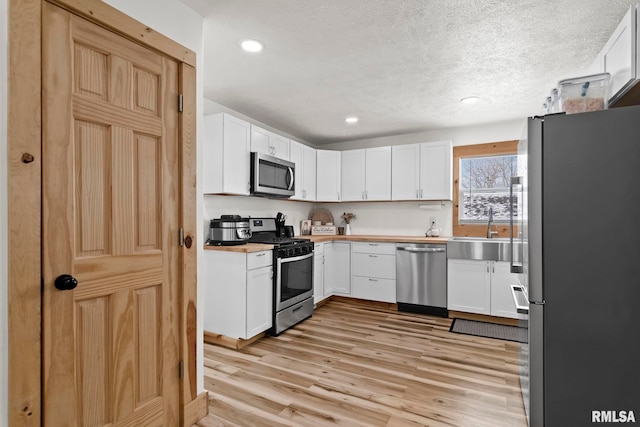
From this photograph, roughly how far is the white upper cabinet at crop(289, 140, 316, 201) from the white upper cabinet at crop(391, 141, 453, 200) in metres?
1.16

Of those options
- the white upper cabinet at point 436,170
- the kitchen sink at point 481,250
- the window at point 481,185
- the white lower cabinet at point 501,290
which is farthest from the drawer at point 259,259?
the window at point 481,185

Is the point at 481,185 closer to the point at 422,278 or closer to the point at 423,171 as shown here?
the point at 423,171

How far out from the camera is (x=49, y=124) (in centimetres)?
135

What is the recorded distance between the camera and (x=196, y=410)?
1.99 metres

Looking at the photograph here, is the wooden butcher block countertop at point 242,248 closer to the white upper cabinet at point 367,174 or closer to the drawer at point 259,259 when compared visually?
the drawer at point 259,259

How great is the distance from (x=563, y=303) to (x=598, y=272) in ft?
0.73

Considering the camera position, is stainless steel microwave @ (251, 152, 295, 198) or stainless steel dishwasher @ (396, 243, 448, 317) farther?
stainless steel dishwasher @ (396, 243, 448, 317)

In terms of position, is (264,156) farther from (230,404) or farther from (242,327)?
(230,404)

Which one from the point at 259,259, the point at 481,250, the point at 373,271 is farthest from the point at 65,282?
the point at 481,250

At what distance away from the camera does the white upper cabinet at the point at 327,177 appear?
493 cm

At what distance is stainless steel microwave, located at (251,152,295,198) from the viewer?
354 centimetres

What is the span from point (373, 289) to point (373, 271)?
243mm

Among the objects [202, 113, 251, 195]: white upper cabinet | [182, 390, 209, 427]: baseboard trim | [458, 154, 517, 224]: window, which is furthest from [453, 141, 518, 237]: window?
[182, 390, 209, 427]: baseboard trim

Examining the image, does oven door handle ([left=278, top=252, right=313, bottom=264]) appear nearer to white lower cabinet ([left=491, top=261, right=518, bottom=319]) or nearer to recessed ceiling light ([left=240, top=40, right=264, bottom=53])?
recessed ceiling light ([left=240, top=40, right=264, bottom=53])
